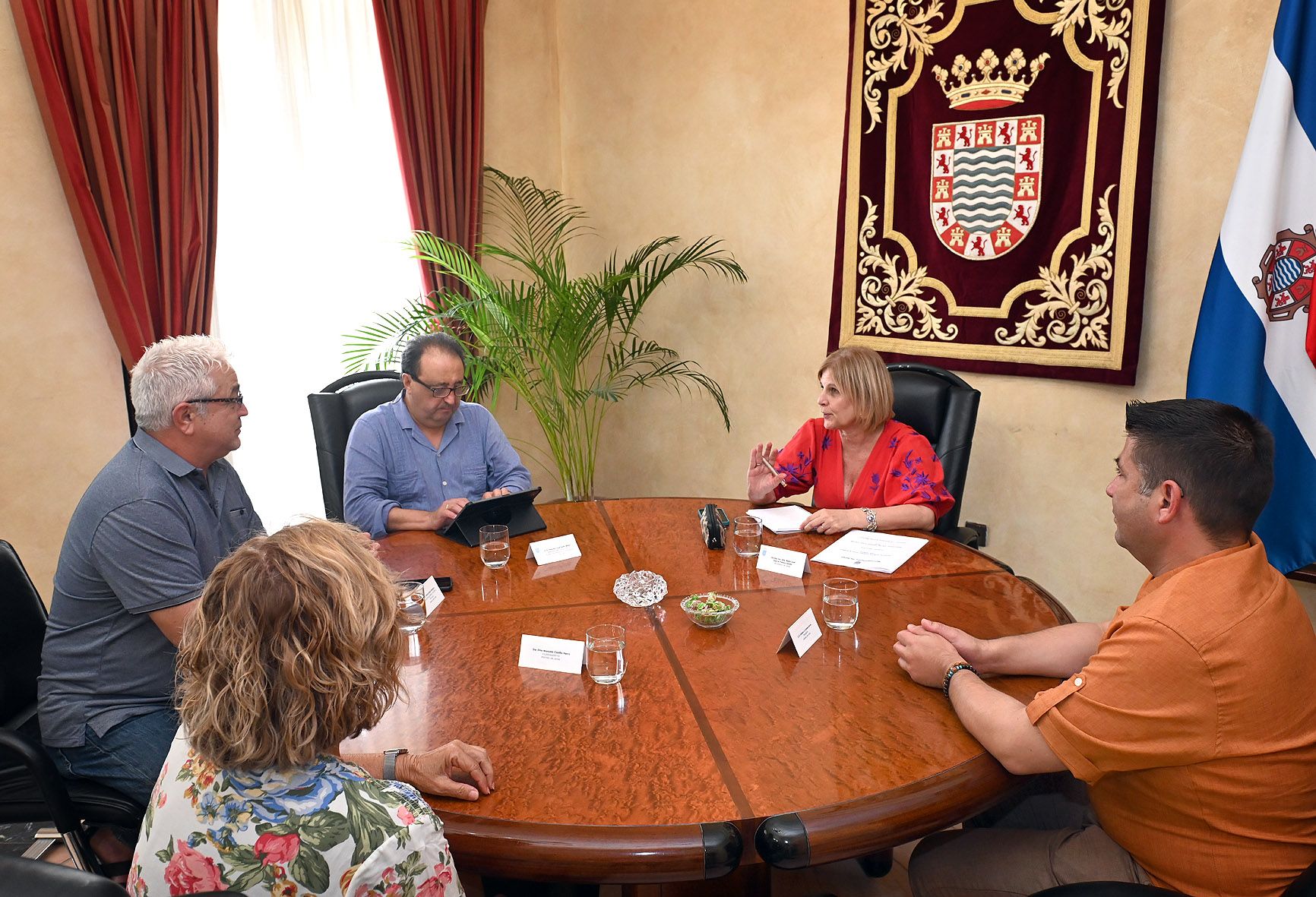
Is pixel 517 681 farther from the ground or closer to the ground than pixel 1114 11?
closer to the ground

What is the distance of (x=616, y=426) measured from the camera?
499cm

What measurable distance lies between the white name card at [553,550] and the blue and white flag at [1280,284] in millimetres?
2016

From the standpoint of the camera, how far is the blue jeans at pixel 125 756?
1.77 meters

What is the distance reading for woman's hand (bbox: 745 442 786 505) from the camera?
9.12 ft

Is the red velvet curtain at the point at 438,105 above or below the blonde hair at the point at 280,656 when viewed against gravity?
above

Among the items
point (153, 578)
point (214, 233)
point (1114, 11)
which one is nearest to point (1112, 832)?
point (153, 578)

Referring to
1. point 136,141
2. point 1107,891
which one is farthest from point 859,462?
point 136,141

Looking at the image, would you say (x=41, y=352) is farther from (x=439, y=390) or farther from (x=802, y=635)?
(x=802, y=635)

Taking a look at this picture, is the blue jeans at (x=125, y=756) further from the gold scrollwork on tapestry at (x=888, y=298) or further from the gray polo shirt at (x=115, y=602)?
the gold scrollwork on tapestry at (x=888, y=298)

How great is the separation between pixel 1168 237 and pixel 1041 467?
89 cm

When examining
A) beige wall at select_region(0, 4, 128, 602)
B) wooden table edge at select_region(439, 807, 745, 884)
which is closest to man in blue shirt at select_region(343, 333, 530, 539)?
beige wall at select_region(0, 4, 128, 602)

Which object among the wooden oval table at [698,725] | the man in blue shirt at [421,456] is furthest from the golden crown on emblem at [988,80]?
the man in blue shirt at [421,456]

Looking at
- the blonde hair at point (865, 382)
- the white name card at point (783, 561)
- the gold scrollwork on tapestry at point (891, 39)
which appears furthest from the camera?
the gold scrollwork on tapestry at point (891, 39)

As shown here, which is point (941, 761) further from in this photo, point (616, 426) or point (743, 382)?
point (616, 426)
